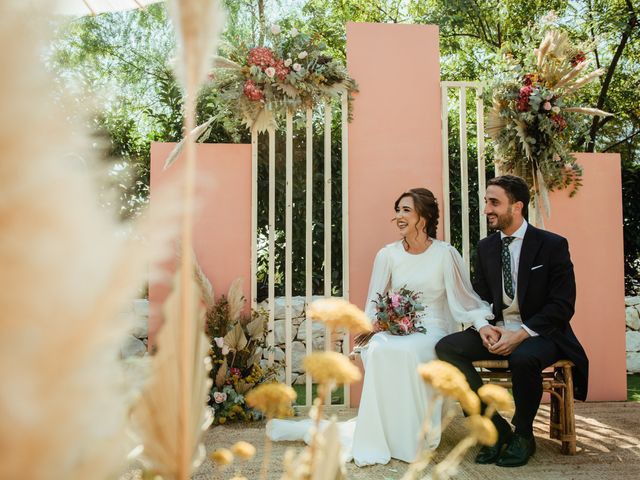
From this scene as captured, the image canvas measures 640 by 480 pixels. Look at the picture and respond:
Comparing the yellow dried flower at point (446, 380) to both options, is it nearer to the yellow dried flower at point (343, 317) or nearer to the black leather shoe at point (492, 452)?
the yellow dried flower at point (343, 317)

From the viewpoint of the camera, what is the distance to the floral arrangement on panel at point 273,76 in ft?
13.9

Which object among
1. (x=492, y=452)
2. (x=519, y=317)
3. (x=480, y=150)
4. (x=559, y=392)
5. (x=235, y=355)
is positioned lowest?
(x=492, y=452)

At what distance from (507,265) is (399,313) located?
72 centimetres

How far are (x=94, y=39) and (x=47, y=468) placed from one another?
8.47m

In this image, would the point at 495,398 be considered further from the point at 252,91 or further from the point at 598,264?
the point at 598,264

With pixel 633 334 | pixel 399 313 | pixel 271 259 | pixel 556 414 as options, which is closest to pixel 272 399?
pixel 399 313

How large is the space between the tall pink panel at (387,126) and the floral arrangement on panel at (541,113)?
50 cm

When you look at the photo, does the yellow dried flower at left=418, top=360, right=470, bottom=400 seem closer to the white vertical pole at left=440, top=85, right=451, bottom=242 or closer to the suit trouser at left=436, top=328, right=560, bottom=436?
the suit trouser at left=436, top=328, right=560, bottom=436

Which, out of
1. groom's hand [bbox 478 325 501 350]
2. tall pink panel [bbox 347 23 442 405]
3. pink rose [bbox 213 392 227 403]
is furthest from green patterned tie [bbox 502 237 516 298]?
pink rose [bbox 213 392 227 403]

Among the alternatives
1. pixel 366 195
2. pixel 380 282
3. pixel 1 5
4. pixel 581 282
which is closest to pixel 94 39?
pixel 366 195

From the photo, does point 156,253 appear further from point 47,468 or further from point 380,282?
point 380,282

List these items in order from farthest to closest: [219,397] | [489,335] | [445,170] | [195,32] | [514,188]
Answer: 1. [445,170]
2. [219,397]
3. [514,188]
4. [489,335]
5. [195,32]

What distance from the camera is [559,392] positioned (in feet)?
11.5

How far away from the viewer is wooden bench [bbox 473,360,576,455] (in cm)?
331
